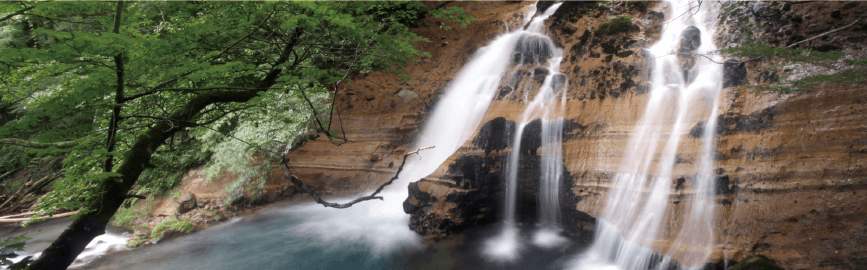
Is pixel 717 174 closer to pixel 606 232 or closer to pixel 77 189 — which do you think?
pixel 606 232

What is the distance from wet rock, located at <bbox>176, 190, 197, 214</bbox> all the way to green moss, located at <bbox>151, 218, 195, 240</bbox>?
53 centimetres

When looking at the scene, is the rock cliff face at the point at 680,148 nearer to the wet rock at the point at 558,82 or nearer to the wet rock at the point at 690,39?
the wet rock at the point at 558,82

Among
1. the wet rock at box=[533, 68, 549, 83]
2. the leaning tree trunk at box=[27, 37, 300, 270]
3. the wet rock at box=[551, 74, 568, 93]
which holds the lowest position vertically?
the leaning tree trunk at box=[27, 37, 300, 270]

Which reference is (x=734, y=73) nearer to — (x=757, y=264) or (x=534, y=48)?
(x=757, y=264)

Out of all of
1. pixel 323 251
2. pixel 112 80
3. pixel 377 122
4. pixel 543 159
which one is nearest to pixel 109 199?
pixel 112 80

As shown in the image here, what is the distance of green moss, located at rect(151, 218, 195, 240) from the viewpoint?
873cm

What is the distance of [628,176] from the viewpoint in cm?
651

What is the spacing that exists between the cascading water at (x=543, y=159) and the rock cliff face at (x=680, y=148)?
0.17 m

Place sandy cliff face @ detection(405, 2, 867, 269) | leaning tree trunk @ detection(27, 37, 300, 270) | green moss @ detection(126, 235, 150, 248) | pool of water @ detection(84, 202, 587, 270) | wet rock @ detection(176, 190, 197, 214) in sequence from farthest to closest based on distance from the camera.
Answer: wet rock @ detection(176, 190, 197, 214) → green moss @ detection(126, 235, 150, 248) → pool of water @ detection(84, 202, 587, 270) → sandy cliff face @ detection(405, 2, 867, 269) → leaning tree trunk @ detection(27, 37, 300, 270)

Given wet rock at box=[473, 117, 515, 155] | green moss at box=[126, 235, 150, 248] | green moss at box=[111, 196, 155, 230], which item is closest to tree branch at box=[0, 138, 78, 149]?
wet rock at box=[473, 117, 515, 155]

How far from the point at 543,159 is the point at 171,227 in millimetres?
9086

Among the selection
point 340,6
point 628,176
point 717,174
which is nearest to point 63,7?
point 340,6

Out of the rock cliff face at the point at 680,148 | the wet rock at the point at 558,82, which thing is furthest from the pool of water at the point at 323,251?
the wet rock at the point at 558,82

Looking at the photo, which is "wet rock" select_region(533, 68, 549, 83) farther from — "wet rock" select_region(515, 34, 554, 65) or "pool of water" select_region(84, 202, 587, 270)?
"pool of water" select_region(84, 202, 587, 270)
